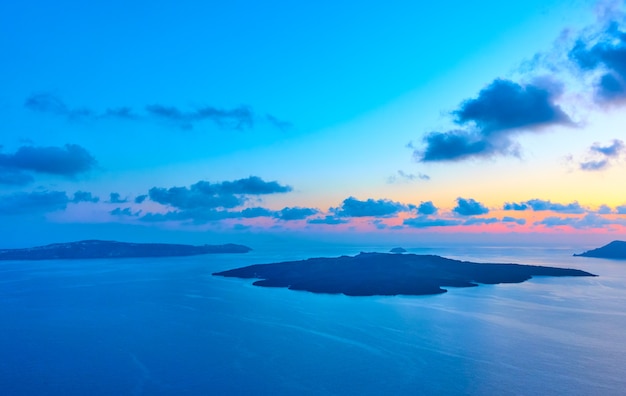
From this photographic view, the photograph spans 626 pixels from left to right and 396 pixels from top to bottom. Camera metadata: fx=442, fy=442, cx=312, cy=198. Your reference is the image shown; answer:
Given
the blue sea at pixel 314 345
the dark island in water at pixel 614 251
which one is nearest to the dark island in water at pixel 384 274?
the blue sea at pixel 314 345

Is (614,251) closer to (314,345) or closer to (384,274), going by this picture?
(384,274)

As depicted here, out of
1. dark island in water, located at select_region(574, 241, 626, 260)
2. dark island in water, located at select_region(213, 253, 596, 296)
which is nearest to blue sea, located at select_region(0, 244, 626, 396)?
dark island in water, located at select_region(213, 253, 596, 296)

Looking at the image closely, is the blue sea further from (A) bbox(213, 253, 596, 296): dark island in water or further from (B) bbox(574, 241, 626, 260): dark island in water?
(B) bbox(574, 241, 626, 260): dark island in water

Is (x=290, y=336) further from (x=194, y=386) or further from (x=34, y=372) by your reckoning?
(x=34, y=372)

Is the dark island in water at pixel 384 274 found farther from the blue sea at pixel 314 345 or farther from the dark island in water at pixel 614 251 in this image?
the dark island in water at pixel 614 251

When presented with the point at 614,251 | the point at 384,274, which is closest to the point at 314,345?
the point at 384,274

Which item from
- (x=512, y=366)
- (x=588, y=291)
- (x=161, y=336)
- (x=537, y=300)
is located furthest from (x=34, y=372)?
(x=588, y=291)
